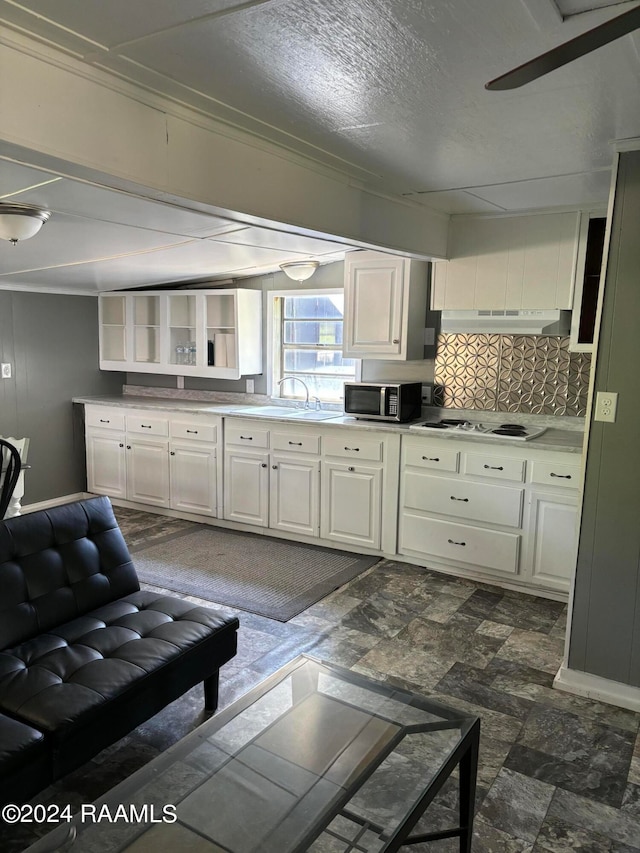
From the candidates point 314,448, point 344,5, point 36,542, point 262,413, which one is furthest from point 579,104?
point 262,413

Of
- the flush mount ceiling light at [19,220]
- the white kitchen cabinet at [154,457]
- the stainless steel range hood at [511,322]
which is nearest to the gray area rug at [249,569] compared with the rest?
the white kitchen cabinet at [154,457]

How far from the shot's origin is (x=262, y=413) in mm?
4812

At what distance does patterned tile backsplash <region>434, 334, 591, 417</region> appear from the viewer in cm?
406

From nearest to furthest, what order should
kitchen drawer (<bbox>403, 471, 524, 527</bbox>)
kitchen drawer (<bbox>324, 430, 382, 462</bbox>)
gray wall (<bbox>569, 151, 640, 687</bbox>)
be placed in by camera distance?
gray wall (<bbox>569, 151, 640, 687</bbox>) < kitchen drawer (<bbox>403, 471, 524, 527</bbox>) < kitchen drawer (<bbox>324, 430, 382, 462</bbox>)

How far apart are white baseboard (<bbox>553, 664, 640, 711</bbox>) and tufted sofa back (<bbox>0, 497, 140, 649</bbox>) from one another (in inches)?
76.0

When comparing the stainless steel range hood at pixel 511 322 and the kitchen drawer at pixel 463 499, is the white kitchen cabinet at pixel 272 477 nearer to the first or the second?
the kitchen drawer at pixel 463 499

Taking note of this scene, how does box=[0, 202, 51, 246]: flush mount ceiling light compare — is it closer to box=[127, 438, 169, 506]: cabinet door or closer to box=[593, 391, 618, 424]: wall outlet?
box=[593, 391, 618, 424]: wall outlet

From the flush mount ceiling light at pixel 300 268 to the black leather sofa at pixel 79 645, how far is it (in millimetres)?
2423

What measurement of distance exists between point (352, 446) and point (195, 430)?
1.40 metres

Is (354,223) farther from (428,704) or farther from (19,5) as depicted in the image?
(428,704)

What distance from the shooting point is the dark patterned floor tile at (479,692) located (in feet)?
8.71

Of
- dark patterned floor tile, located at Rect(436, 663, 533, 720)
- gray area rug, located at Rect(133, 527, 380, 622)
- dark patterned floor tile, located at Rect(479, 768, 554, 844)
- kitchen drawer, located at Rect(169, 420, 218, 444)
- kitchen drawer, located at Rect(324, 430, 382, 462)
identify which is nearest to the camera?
dark patterned floor tile, located at Rect(479, 768, 554, 844)

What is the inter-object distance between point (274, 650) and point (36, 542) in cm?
127

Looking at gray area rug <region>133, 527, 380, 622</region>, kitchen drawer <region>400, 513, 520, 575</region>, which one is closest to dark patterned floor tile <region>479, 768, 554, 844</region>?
gray area rug <region>133, 527, 380, 622</region>
